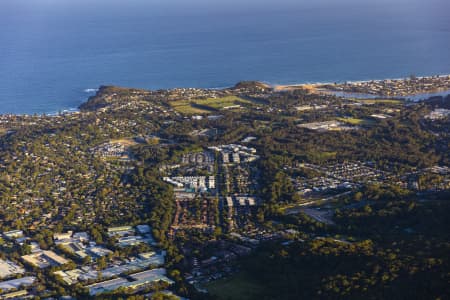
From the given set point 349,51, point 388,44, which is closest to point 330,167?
point 349,51

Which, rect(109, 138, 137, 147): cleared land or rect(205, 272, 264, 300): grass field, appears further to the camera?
rect(109, 138, 137, 147): cleared land

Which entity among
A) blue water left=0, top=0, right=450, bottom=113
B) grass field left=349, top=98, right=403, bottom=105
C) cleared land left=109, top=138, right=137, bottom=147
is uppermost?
blue water left=0, top=0, right=450, bottom=113

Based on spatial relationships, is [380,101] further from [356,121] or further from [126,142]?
[126,142]

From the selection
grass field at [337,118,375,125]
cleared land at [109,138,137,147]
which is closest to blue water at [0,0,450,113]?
cleared land at [109,138,137,147]

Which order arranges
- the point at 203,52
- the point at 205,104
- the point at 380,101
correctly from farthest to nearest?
the point at 203,52
the point at 380,101
the point at 205,104

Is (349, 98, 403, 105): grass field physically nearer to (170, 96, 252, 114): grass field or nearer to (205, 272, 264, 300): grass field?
(170, 96, 252, 114): grass field

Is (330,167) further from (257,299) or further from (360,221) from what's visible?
(257,299)

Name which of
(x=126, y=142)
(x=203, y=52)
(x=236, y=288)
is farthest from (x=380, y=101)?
(x=203, y=52)
